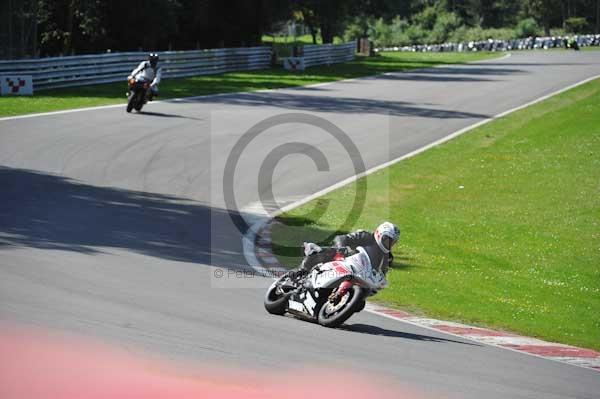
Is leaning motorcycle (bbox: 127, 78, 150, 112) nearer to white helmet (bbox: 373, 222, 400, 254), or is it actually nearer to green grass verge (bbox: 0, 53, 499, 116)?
green grass verge (bbox: 0, 53, 499, 116)

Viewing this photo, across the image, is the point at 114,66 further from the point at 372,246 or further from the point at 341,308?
the point at 341,308

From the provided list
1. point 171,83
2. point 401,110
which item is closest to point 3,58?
point 171,83

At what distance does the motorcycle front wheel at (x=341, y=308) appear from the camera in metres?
10.3

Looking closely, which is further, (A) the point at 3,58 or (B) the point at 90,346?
(A) the point at 3,58

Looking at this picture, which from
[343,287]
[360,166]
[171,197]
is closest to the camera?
[343,287]

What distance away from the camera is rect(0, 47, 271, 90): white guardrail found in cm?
3353

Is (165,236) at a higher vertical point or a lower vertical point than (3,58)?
lower

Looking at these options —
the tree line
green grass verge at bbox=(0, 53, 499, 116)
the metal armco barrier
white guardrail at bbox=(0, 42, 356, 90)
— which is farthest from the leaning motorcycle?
the metal armco barrier

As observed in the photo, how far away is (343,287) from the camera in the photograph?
10422mm

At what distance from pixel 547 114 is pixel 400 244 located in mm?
20256

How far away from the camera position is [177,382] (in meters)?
7.45

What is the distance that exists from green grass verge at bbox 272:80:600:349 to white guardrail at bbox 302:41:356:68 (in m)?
27.9

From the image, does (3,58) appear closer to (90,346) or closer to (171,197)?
(171,197)

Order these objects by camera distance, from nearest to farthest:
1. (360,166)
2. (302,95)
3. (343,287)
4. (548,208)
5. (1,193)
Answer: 1. (343,287)
2. (1,193)
3. (548,208)
4. (360,166)
5. (302,95)
